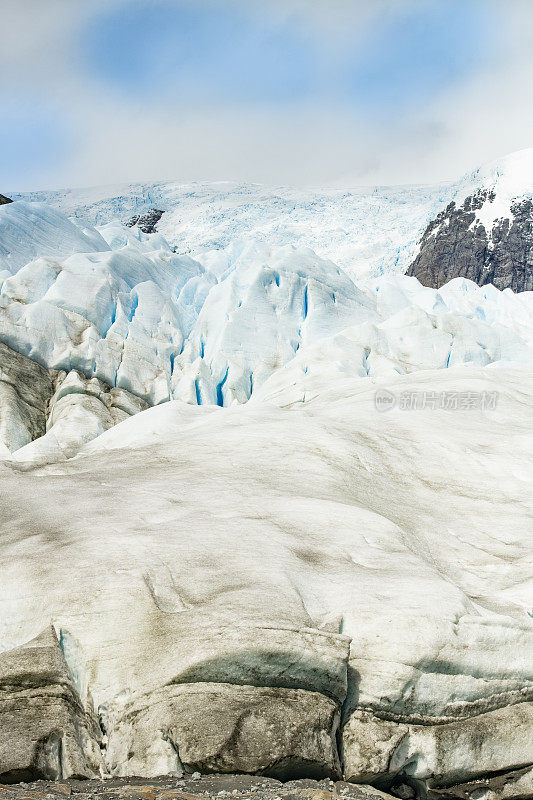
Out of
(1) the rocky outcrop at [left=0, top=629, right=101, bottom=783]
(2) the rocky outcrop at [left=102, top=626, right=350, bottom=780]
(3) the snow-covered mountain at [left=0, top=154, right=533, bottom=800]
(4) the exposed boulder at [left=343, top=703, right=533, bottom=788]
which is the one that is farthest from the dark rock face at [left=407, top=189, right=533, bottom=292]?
(1) the rocky outcrop at [left=0, top=629, right=101, bottom=783]

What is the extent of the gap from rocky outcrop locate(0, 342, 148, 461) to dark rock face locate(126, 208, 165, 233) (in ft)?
173

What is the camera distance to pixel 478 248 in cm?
9831

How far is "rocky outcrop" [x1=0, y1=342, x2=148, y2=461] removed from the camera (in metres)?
25.7

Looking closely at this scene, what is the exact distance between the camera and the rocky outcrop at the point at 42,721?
5.78 m

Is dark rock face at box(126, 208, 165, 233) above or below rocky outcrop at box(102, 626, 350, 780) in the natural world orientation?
above

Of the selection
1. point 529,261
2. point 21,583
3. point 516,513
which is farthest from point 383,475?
point 529,261

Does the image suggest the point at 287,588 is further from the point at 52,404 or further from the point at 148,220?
the point at 148,220

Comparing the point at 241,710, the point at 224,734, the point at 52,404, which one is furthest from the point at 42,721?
the point at 52,404

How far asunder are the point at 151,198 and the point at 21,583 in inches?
3415

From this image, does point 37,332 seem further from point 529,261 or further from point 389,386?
point 529,261

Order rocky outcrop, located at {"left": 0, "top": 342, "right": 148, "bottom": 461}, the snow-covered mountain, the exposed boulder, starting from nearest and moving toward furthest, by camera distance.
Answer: the snow-covered mountain → the exposed boulder → rocky outcrop, located at {"left": 0, "top": 342, "right": 148, "bottom": 461}

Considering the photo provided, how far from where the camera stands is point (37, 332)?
3056 centimetres

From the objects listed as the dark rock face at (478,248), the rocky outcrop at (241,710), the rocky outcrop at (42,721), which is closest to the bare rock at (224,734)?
the rocky outcrop at (241,710)

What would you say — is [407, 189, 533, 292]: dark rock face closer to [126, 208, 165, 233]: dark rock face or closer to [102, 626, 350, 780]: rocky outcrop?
[126, 208, 165, 233]: dark rock face
